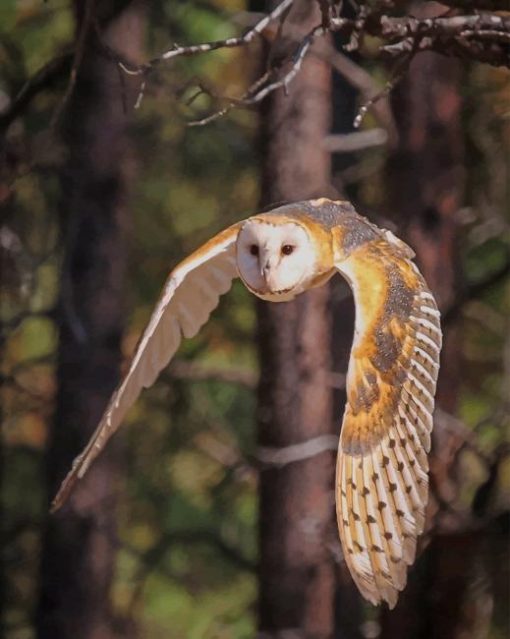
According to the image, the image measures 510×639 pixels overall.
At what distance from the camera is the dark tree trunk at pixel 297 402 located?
2777 mm

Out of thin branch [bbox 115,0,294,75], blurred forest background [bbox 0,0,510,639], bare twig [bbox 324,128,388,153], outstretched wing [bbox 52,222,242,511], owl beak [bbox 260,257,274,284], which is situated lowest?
blurred forest background [bbox 0,0,510,639]

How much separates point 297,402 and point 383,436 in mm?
1484

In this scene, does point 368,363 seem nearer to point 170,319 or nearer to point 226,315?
point 170,319

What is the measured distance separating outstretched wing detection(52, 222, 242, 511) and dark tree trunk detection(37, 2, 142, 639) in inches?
57.5

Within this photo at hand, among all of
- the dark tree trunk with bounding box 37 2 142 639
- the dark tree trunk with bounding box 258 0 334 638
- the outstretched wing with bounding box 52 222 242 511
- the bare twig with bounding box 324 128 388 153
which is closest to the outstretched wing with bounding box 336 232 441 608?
the outstretched wing with bounding box 52 222 242 511

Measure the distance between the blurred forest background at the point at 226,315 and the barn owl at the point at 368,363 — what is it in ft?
0.83

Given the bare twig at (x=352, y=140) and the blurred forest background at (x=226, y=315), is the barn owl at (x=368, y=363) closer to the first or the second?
the blurred forest background at (x=226, y=315)

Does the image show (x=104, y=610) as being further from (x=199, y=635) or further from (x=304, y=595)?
(x=199, y=635)

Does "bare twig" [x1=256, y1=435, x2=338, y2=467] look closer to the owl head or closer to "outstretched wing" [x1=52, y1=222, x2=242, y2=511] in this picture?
"outstretched wing" [x1=52, y1=222, x2=242, y2=511]

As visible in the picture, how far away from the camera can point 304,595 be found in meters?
3.02

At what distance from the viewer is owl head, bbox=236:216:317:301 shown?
1.49 metres

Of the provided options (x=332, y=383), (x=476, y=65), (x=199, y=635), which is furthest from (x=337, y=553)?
(x=199, y=635)

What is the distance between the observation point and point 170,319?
1.69m

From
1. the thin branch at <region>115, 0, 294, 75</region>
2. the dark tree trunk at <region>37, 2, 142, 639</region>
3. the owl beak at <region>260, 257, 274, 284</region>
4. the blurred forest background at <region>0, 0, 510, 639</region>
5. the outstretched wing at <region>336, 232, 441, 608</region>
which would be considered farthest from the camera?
the dark tree trunk at <region>37, 2, 142, 639</region>
